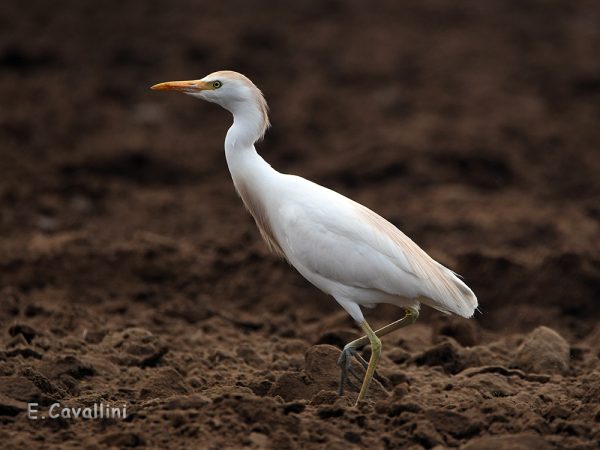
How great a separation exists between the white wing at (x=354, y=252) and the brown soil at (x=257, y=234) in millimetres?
656

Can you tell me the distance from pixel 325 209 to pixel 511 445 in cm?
205

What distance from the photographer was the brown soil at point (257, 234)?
6113 mm

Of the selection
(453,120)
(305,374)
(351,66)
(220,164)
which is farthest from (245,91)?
(351,66)

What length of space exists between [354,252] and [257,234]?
589 cm

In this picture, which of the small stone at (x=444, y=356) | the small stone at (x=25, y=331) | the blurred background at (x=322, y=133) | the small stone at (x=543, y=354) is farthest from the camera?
the blurred background at (x=322, y=133)

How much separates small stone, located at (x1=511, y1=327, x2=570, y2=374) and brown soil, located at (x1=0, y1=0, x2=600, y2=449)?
0.03 meters

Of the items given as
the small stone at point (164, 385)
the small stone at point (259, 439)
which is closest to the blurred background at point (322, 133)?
the small stone at point (164, 385)

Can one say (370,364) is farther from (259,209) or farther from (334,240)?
(259,209)

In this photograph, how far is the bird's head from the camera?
699 centimetres

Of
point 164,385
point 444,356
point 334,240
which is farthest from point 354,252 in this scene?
point 444,356

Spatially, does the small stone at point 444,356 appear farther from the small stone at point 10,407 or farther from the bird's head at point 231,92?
the small stone at point 10,407

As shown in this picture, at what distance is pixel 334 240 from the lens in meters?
6.66

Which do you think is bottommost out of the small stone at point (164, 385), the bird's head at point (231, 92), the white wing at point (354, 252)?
the small stone at point (164, 385)
